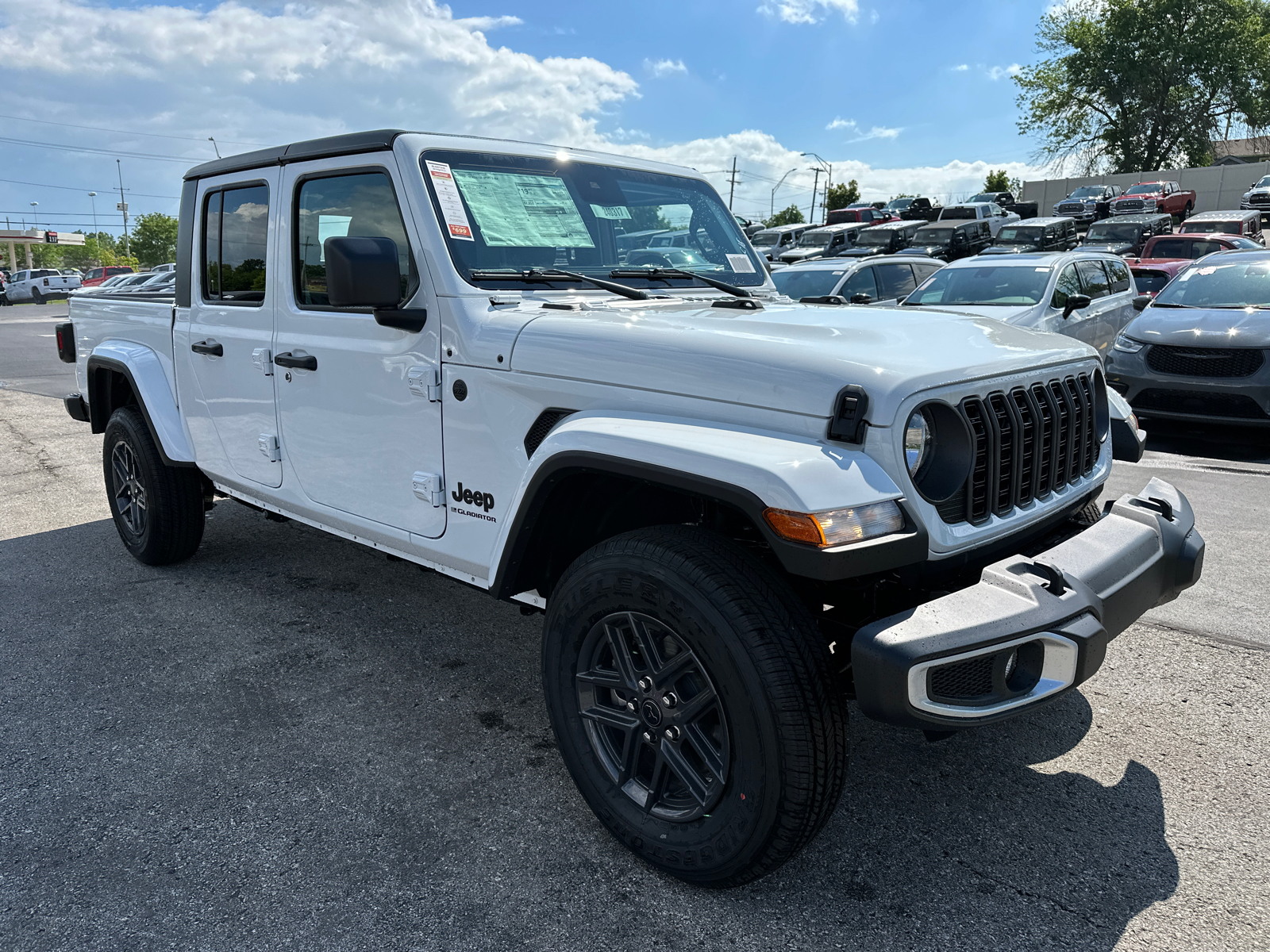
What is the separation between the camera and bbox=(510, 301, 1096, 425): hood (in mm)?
2199

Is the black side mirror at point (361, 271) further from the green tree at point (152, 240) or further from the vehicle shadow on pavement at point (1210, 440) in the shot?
the green tree at point (152, 240)

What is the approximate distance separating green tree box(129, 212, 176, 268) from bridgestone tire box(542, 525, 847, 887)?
101 m

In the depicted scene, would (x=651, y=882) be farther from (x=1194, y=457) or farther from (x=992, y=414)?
(x=1194, y=457)

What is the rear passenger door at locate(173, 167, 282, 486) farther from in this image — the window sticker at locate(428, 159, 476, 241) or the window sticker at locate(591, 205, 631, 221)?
the window sticker at locate(591, 205, 631, 221)

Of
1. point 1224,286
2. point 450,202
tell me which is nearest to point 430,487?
point 450,202

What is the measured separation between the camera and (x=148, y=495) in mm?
4672

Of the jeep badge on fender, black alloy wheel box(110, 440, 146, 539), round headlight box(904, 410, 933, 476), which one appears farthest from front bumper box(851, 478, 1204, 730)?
black alloy wheel box(110, 440, 146, 539)

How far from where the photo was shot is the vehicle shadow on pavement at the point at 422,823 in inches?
89.6

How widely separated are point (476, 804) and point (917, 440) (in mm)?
1670

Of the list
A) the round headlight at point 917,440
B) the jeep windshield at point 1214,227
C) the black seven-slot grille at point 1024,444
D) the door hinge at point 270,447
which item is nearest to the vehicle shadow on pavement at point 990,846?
the black seven-slot grille at point 1024,444

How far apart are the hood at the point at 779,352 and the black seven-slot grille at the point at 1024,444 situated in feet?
0.27

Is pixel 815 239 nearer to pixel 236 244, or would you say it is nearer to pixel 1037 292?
pixel 1037 292

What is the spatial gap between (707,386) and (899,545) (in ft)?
2.02

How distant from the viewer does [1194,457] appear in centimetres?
771
